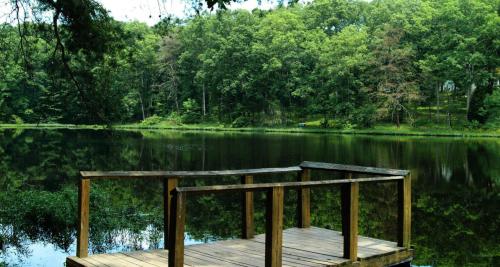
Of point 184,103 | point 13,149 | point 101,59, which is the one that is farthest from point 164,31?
point 184,103

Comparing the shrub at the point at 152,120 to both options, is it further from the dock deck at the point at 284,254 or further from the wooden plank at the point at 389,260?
the wooden plank at the point at 389,260

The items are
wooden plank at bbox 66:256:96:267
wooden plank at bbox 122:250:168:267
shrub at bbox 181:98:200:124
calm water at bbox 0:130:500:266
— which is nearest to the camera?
wooden plank at bbox 66:256:96:267

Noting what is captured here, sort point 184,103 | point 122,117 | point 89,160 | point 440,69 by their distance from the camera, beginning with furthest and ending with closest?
point 184,103 → point 440,69 → point 89,160 → point 122,117

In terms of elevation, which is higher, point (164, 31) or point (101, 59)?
point (164, 31)

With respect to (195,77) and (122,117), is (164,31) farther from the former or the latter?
(195,77)

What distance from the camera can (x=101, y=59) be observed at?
10078 mm

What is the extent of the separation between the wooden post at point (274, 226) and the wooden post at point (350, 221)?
1.17 meters

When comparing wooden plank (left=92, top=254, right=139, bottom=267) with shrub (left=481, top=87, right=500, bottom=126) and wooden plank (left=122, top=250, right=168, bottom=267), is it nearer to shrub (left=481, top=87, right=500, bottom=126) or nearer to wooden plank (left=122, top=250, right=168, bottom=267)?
wooden plank (left=122, top=250, right=168, bottom=267)

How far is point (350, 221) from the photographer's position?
681 centimetres

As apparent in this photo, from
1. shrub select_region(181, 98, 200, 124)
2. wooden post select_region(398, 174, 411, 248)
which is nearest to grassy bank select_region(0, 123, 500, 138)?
shrub select_region(181, 98, 200, 124)

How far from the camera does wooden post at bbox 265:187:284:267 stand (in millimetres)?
5934

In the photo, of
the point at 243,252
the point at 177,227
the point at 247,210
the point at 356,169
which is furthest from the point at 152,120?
the point at 177,227

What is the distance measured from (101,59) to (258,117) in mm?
61181

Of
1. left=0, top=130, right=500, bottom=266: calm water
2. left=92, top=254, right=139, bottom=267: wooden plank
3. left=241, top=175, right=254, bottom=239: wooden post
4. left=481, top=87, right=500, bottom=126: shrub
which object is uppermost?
left=481, top=87, right=500, bottom=126: shrub
